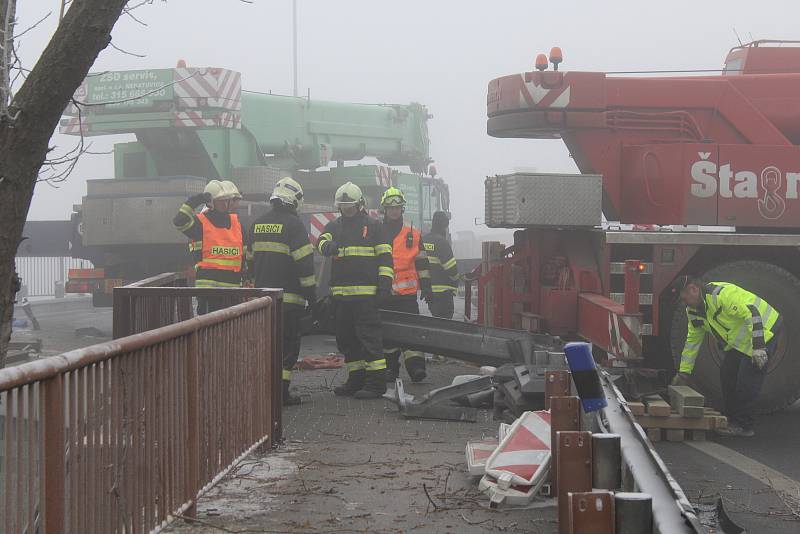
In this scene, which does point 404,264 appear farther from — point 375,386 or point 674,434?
point 674,434

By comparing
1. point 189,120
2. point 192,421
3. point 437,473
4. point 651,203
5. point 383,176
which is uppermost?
point 189,120

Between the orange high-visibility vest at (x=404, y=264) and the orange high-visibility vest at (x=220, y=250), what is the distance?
158 cm

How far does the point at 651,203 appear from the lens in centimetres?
972

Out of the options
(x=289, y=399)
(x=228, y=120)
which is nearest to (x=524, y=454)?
(x=289, y=399)

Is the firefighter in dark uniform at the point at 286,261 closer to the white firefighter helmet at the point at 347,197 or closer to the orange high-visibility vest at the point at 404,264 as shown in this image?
the white firefighter helmet at the point at 347,197

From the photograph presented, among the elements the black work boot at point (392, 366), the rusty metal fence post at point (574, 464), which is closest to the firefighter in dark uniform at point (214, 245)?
the black work boot at point (392, 366)

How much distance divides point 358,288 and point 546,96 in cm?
255

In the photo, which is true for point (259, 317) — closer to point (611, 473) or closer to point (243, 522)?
point (243, 522)

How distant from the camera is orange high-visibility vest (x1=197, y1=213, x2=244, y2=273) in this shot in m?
10.3

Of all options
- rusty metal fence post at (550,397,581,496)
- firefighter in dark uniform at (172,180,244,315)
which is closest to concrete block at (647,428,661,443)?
rusty metal fence post at (550,397,581,496)

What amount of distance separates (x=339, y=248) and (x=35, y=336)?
6876 millimetres

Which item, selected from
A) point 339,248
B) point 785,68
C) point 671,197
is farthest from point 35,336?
point 785,68

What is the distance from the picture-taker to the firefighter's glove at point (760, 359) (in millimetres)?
7918

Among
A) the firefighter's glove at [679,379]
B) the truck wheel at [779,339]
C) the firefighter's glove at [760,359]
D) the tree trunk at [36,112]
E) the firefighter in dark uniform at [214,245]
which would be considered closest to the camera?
the tree trunk at [36,112]
